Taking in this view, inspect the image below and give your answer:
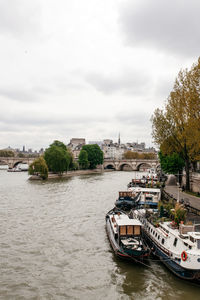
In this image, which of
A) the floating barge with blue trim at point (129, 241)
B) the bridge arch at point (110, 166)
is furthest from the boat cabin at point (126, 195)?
the bridge arch at point (110, 166)

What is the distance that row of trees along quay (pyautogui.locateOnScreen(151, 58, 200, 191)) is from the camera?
104ft

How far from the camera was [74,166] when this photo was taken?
101625mm

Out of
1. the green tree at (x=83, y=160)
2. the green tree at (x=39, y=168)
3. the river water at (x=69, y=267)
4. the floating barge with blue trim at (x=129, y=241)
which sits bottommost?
the river water at (x=69, y=267)

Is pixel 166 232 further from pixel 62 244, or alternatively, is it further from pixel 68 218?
pixel 68 218

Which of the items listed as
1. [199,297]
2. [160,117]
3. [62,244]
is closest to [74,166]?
[160,117]

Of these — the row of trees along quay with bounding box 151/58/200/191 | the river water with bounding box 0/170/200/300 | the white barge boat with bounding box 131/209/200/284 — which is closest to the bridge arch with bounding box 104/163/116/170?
the row of trees along quay with bounding box 151/58/200/191

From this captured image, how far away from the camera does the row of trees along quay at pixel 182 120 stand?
3170cm

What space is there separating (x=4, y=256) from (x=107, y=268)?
7241 mm

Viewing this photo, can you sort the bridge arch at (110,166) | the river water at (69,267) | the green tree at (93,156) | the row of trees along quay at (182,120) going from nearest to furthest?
the river water at (69,267)
the row of trees along quay at (182,120)
the green tree at (93,156)
the bridge arch at (110,166)

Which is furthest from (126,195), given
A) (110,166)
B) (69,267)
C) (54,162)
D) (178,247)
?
(110,166)

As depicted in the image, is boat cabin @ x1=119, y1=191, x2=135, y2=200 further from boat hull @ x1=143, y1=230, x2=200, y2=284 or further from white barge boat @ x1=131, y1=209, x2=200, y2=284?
boat hull @ x1=143, y1=230, x2=200, y2=284

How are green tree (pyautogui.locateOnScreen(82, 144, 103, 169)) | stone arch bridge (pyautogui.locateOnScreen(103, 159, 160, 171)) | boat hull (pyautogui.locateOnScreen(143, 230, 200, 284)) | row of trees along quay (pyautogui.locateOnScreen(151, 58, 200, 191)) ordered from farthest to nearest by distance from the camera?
stone arch bridge (pyautogui.locateOnScreen(103, 159, 160, 171))
green tree (pyautogui.locateOnScreen(82, 144, 103, 169))
row of trees along quay (pyautogui.locateOnScreen(151, 58, 200, 191))
boat hull (pyautogui.locateOnScreen(143, 230, 200, 284))

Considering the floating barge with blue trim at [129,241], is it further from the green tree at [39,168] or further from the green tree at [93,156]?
the green tree at [93,156]

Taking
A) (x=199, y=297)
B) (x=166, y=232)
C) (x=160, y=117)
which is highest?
(x=160, y=117)
